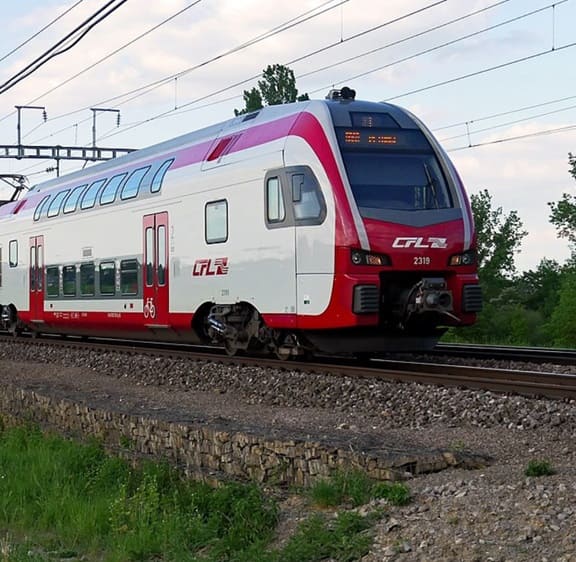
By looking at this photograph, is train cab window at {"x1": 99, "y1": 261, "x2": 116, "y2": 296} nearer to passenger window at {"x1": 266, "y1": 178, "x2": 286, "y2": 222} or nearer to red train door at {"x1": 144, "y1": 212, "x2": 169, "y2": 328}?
red train door at {"x1": 144, "y1": 212, "x2": 169, "y2": 328}

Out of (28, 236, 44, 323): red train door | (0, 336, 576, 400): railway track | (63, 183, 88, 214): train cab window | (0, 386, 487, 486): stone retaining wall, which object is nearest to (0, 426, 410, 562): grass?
(0, 386, 487, 486): stone retaining wall

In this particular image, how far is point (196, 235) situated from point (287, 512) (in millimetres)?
8521

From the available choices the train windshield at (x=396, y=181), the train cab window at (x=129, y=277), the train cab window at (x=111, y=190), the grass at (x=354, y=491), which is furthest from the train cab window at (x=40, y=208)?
the grass at (x=354, y=491)

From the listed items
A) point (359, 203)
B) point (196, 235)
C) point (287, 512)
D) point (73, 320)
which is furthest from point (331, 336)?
point (73, 320)

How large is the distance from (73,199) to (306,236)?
9.25 meters

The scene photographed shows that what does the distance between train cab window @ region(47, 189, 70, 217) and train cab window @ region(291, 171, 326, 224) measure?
9579 mm

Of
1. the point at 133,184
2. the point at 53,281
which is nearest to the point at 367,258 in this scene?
the point at 133,184

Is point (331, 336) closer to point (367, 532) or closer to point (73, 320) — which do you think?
point (367, 532)

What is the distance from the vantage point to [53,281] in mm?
21297

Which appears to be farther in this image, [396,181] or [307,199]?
[396,181]

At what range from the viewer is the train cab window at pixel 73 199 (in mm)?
20500

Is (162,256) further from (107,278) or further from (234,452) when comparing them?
(234,452)

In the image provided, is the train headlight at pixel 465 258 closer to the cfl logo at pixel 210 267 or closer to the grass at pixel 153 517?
the cfl logo at pixel 210 267

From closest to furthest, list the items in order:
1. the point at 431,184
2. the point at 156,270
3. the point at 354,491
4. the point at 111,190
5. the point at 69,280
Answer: the point at 354,491 < the point at 431,184 < the point at 156,270 < the point at 111,190 < the point at 69,280
